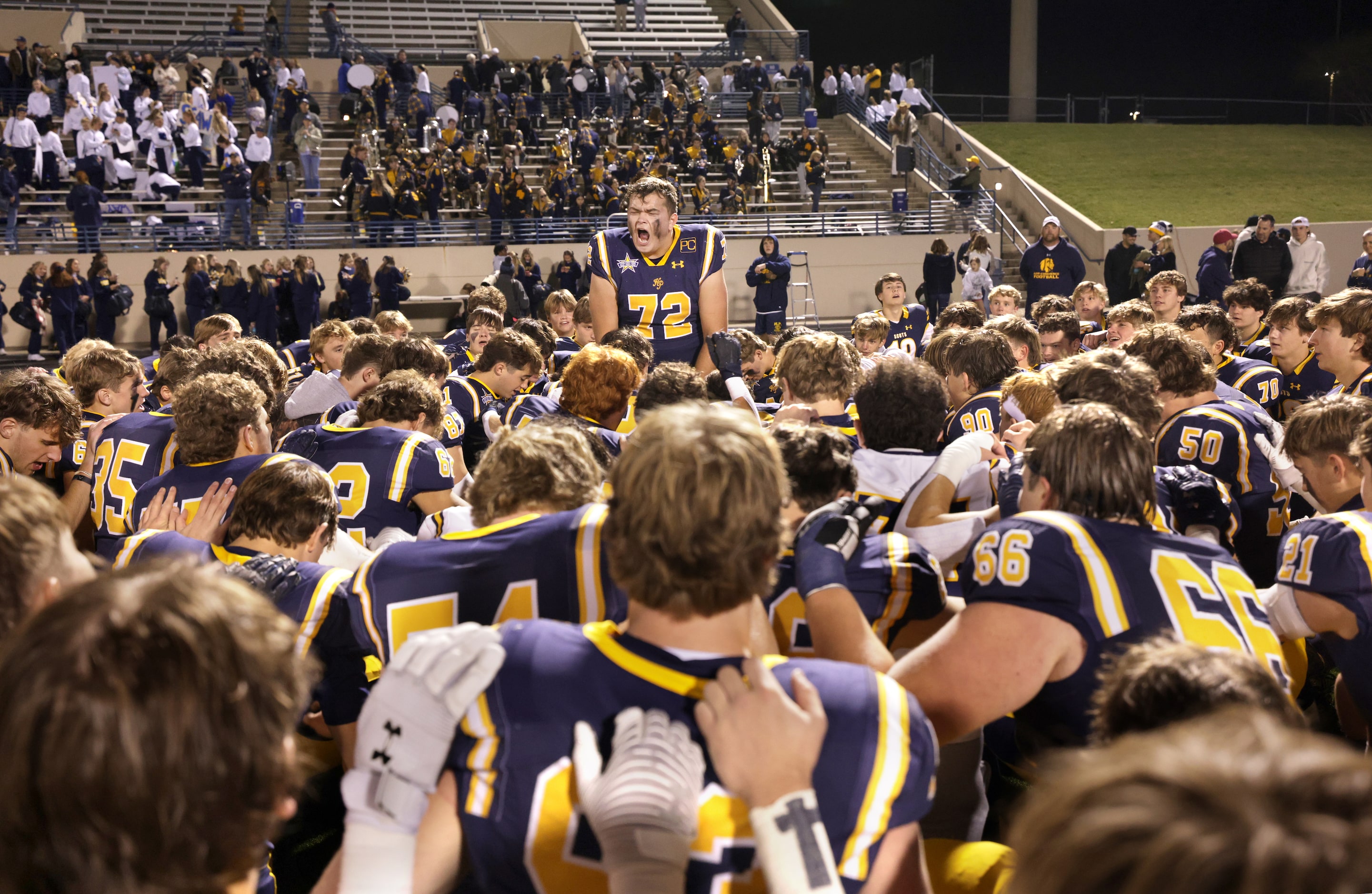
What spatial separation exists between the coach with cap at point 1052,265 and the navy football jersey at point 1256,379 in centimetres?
726

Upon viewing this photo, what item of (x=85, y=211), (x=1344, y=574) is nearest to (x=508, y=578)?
(x=1344, y=574)

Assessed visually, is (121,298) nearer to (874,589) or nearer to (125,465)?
(125,465)

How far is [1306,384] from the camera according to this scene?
6820 mm

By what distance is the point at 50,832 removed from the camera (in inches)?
48.9

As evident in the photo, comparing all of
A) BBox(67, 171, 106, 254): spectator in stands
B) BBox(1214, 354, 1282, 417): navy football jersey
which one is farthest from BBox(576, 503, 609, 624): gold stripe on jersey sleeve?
BBox(67, 171, 106, 254): spectator in stands

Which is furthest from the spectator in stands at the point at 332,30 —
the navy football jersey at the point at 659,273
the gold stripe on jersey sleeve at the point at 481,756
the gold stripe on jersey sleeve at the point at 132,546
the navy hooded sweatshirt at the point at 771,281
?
the gold stripe on jersey sleeve at the point at 481,756

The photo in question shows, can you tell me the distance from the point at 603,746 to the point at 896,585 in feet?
4.84

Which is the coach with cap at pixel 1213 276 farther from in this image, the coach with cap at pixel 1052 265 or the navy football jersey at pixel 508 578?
the navy football jersey at pixel 508 578

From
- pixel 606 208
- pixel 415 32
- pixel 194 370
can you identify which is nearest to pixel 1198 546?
pixel 194 370

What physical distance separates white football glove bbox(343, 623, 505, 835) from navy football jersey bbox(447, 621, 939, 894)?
0.32 feet

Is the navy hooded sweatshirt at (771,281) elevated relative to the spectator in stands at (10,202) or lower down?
lower down

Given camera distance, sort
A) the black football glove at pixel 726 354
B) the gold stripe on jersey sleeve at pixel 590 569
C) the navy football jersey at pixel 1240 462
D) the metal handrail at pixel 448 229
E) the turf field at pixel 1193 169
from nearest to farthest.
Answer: the gold stripe on jersey sleeve at pixel 590 569, the navy football jersey at pixel 1240 462, the black football glove at pixel 726 354, the metal handrail at pixel 448 229, the turf field at pixel 1193 169

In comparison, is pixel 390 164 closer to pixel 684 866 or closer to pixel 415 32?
pixel 415 32

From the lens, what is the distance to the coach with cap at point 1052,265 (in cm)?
1383
